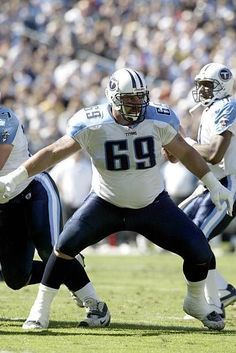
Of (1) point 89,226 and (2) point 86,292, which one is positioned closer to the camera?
(1) point 89,226

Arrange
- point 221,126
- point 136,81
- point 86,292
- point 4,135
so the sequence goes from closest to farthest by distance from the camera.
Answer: point 136,81 < point 4,135 < point 86,292 < point 221,126

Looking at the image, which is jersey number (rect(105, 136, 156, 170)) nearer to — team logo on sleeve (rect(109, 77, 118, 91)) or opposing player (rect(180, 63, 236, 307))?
team logo on sleeve (rect(109, 77, 118, 91))

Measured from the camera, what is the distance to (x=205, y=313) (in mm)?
6305

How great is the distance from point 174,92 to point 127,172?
10253 millimetres

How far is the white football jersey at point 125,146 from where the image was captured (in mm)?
5895

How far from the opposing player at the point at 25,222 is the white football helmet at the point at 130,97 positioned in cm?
71

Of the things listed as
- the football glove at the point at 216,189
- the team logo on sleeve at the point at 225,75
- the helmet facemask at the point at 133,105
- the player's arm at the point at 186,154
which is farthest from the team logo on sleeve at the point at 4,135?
the team logo on sleeve at the point at 225,75

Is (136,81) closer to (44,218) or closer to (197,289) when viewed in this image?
(44,218)

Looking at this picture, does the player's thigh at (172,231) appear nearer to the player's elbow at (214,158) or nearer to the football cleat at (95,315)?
the football cleat at (95,315)

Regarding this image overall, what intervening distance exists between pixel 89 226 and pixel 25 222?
0.68 m

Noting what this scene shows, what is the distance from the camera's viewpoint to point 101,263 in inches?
489

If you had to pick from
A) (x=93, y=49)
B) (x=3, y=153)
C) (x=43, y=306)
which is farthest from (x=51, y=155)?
(x=93, y=49)

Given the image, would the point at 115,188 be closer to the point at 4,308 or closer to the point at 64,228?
the point at 64,228

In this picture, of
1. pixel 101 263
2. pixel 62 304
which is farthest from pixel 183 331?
pixel 101 263
